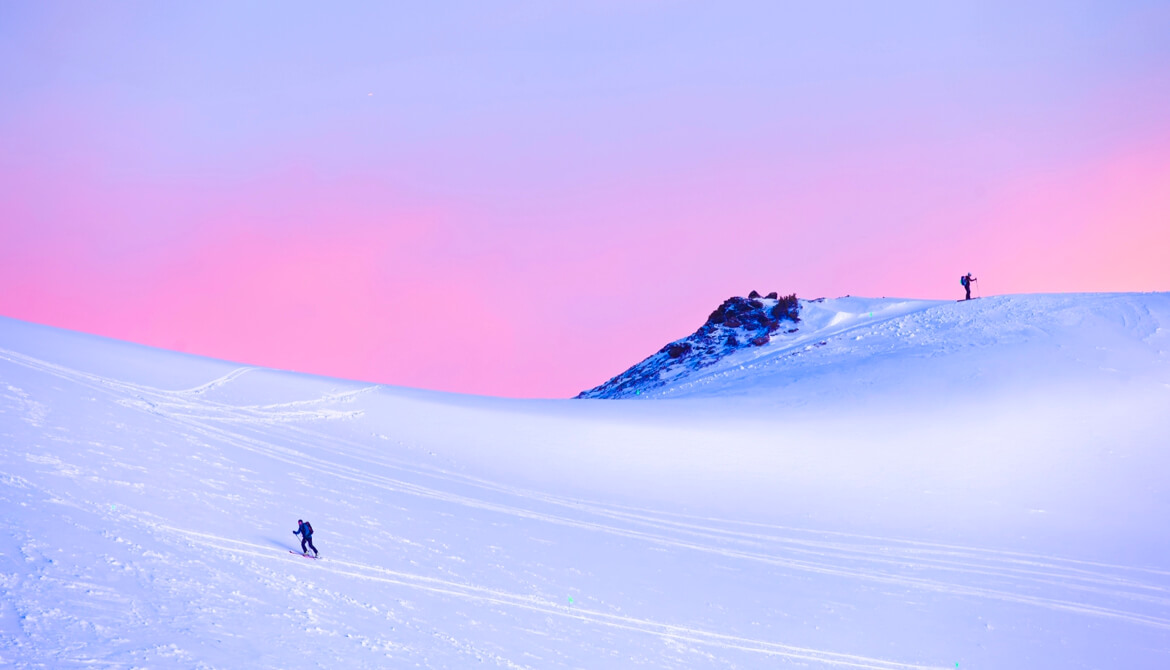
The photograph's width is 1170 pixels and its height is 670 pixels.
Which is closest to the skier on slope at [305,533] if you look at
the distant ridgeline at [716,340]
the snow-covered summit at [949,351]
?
the snow-covered summit at [949,351]

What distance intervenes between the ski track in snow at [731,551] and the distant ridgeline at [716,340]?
78.8 ft

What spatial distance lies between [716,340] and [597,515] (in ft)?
94.7

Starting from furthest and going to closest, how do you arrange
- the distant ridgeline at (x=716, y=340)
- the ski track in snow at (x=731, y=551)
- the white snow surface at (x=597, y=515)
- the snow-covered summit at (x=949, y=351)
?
the distant ridgeline at (x=716, y=340) → the snow-covered summit at (x=949, y=351) → the ski track in snow at (x=731, y=551) → the white snow surface at (x=597, y=515)

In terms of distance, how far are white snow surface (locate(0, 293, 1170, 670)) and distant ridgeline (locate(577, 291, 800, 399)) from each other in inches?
480

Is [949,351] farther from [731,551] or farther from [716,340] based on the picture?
[731,551]

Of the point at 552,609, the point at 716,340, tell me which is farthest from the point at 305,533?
the point at 716,340

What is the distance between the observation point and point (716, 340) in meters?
47.7

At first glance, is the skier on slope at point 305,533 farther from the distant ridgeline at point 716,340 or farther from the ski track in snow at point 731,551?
the distant ridgeline at point 716,340

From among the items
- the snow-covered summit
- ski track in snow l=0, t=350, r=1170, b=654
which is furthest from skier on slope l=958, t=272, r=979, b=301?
ski track in snow l=0, t=350, r=1170, b=654

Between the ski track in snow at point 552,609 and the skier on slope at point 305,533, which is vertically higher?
the skier on slope at point 305,533

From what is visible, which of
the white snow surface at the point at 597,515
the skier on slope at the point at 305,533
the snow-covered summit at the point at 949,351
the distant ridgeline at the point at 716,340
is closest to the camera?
the white snow surface at the point at 597,515

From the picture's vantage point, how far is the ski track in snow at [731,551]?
14109mm

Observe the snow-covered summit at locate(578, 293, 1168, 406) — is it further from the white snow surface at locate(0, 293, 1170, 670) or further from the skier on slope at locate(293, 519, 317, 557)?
the skier on slope at locate(293, 519, 317, 557)

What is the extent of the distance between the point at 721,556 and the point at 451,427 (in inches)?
392
